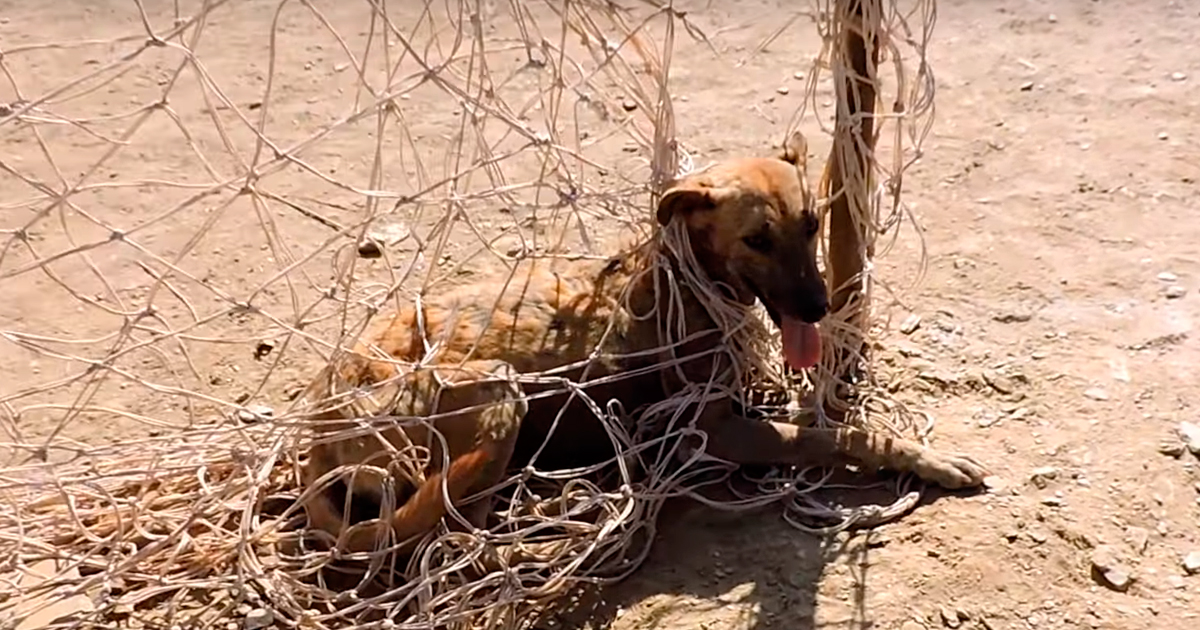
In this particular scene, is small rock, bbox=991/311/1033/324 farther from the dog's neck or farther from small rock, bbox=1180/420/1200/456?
the dog's neck

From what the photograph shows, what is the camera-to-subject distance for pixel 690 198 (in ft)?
11.8

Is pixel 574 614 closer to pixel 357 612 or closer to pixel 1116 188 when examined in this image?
pixel 357 612

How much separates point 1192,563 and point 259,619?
87.8 inches

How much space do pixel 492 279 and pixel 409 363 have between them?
503 millimetres

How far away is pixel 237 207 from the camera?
5.45 metres

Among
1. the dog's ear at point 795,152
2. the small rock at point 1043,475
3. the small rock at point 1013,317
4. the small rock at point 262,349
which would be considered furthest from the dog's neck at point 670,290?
the small rock at point 262,349

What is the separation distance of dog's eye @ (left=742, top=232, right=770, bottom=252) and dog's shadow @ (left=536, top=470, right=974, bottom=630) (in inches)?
26.3

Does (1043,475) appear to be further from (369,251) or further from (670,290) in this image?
(369,251)

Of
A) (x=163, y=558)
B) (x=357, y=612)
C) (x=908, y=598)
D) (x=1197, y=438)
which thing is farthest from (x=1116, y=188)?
(x=163, y=558)

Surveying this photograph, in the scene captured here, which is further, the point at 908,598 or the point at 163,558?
Answer: the point at 163,558

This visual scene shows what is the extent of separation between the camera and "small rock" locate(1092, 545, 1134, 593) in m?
3.31

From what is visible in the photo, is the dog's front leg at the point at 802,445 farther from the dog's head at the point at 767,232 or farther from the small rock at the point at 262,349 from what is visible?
the small rock at the point at 262,349

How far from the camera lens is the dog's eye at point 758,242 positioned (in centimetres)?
357

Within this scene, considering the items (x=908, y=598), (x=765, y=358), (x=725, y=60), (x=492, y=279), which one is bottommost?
(x=908, y=598)
